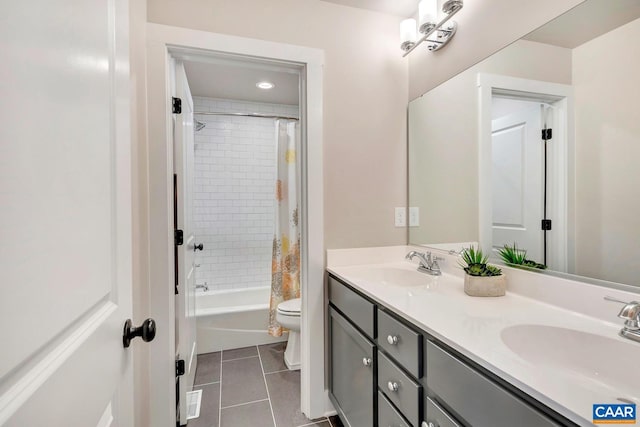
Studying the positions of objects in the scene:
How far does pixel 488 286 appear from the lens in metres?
1.20

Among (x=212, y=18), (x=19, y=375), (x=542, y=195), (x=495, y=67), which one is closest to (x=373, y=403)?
(x=542, y=195)

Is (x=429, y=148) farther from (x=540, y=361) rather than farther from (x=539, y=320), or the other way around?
(x=540, y=361)

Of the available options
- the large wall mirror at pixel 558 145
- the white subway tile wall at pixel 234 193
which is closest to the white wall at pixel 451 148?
the large wall mirror at pixel 558 145

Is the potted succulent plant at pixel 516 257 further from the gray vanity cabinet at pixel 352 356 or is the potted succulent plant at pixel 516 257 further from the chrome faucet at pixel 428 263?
the gray vanity cabinet at pixel 352 356

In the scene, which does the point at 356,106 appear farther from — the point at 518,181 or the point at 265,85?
the point at 265,85

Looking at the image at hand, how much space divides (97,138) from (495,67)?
154cm

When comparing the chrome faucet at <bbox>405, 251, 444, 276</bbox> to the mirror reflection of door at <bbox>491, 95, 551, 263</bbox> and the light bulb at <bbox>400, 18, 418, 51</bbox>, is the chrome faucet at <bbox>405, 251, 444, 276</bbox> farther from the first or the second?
the light bulb at <bbox>400, 18, 418, 51</bbox>

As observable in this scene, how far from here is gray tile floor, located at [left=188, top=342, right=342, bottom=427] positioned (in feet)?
5.56

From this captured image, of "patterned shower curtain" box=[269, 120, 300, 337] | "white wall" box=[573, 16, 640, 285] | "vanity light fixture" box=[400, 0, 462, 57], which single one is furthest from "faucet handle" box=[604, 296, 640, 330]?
"patterned shower curtain" box=[269, 120, 300, 337]

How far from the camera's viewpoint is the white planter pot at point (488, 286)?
1198mm

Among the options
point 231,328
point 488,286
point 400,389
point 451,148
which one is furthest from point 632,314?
point 231,328

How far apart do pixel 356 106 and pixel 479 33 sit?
0.70 metres

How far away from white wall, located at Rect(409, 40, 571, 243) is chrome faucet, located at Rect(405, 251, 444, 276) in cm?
12

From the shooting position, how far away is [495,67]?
1.33 metres
